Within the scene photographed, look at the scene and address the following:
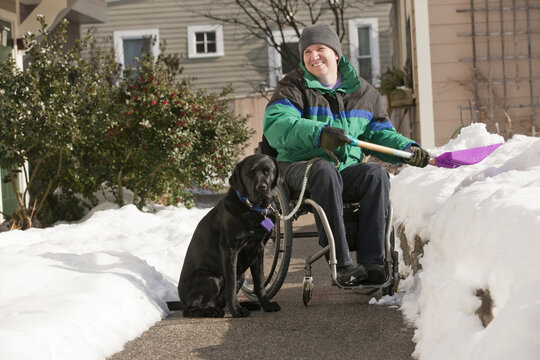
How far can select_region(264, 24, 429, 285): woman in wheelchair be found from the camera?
3.88m

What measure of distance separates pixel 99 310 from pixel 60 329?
1.40 ft

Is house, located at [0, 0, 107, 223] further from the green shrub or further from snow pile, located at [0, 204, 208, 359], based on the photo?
snow pile, located at [0, 204, 208, 359]

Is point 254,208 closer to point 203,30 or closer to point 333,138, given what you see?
point 333,138

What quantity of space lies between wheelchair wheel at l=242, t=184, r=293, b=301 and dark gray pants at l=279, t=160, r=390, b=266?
140 millimetres

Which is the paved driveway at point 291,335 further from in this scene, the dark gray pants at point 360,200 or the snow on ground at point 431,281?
the dark gray pants at point 360,200

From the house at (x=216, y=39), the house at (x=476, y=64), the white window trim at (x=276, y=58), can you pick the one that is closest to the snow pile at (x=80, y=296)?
the house at (x=476, y=64)

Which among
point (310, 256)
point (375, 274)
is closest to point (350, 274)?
point (375, 274)

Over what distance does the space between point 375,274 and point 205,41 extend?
16996 mm

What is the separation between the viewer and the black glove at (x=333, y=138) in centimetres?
383

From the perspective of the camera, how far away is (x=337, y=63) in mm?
4504

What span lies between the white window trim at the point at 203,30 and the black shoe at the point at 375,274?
1667 cm

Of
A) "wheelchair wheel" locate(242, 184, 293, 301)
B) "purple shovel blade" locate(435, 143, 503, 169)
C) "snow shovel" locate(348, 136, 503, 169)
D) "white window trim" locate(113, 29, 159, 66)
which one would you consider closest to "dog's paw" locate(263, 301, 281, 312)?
"wheelchair wheel" locate(242, 184, 293, 301)

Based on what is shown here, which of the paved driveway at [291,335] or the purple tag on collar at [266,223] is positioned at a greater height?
the purple tag on collar at [266,223]

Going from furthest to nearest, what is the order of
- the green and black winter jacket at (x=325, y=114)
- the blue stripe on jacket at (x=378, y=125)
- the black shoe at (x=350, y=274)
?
the blue stripe on jacket at (x=378, y=125)
the green and black winter jacket at (x=325, y=114)
the black shoe at (x=350, y=274)
